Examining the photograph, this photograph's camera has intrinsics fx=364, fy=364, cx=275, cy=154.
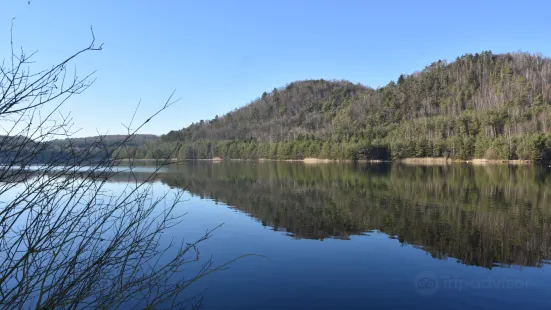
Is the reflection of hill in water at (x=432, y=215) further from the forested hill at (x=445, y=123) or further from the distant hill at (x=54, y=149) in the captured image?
the forested hill at (x=445, y=123)

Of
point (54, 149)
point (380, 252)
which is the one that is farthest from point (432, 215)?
point (54, 149)

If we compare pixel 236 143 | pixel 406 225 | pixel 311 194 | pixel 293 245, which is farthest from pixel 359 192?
pixel 236 143

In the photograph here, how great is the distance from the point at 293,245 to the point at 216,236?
386cm

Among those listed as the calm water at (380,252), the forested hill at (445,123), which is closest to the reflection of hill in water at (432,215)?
the calm water at (380,252)

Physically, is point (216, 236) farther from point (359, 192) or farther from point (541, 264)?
point (359, 192)

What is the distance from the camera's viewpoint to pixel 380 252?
14.2 metres

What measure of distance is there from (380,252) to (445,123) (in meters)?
121

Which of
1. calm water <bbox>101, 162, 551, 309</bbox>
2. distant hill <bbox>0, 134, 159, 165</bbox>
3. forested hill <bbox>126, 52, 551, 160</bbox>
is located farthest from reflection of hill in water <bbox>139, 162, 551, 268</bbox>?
forested hill <bbox>126, 52, 551, 160</bbox>

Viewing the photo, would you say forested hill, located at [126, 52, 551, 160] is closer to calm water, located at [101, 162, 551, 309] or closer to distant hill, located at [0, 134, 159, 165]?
calm water, located at [101, 162, 551, 309]

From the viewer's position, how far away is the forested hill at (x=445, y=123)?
97.3m

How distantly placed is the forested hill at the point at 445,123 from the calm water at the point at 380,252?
46.4m

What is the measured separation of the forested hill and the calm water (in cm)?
4644

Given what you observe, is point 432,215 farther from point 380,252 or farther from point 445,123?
point 445,123

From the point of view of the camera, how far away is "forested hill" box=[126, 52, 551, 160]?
319 feet
